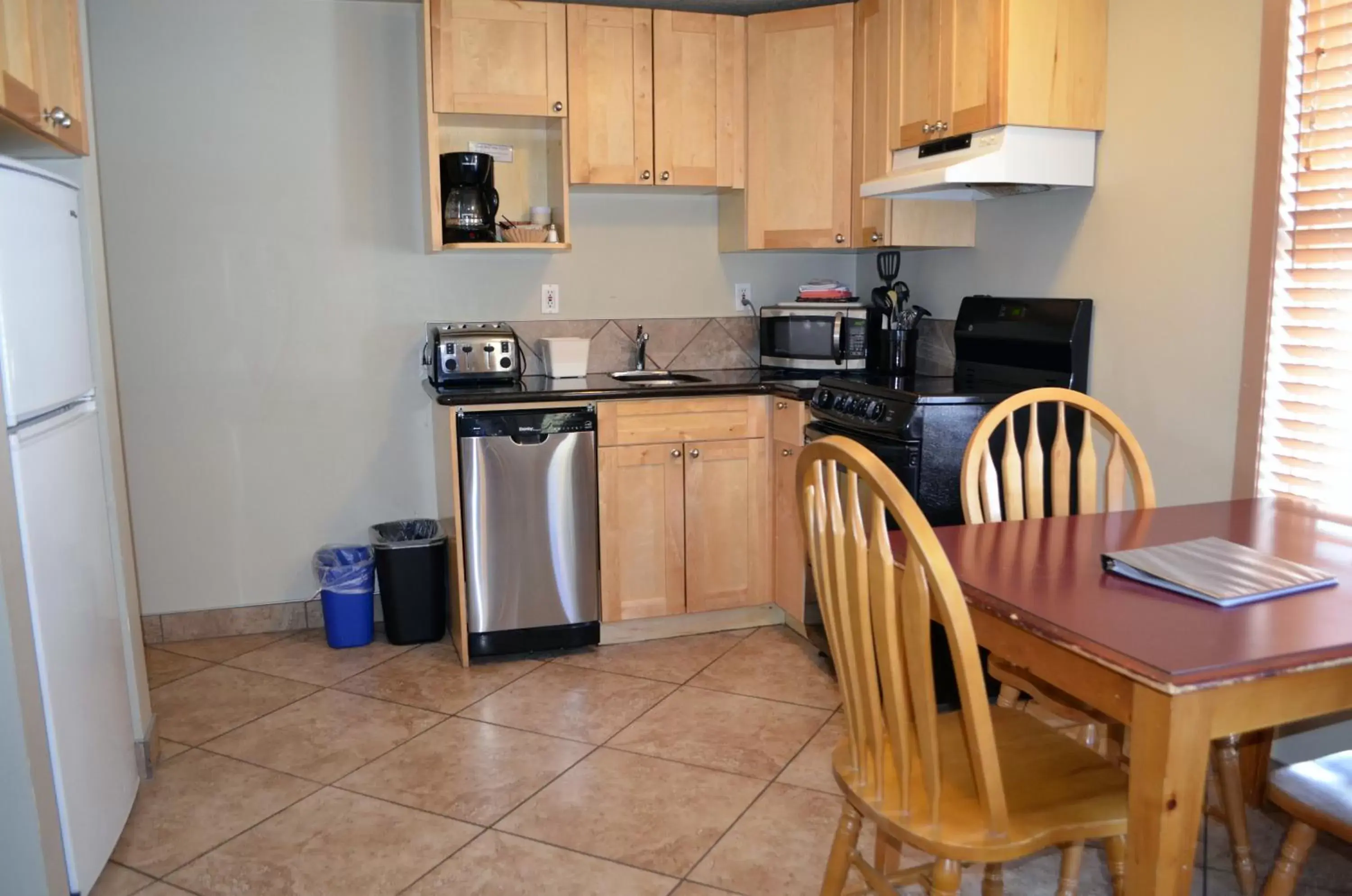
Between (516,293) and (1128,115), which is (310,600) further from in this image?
(1128,115)

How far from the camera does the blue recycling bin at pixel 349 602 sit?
3523 mm

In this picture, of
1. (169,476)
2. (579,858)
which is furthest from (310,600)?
(579,858)

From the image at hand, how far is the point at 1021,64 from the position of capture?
2.69 m

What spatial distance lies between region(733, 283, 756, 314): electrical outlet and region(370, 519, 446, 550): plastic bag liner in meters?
1.48

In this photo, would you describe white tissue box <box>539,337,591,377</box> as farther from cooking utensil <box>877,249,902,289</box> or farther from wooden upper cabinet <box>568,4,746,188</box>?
cooking utensil <box>877,249,902,289</box>

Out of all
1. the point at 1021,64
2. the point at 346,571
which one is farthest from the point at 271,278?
the point at 1021,64

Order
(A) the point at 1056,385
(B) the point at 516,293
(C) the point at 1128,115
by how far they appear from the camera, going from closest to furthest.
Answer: (C) the point at 1128,115, (A) the point at 1056,385, (B) the point at 516,293

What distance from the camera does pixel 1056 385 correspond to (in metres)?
2.97

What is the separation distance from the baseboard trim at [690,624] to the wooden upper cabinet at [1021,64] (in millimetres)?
1766

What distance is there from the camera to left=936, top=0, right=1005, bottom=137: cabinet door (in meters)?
2.71

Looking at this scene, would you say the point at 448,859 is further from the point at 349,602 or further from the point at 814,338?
the point at 814,338

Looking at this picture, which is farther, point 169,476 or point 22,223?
point 169,476

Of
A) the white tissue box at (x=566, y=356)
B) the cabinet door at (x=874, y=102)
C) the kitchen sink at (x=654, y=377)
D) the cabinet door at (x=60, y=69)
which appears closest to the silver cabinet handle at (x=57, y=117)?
the cabinet door at (x=60, y=69)

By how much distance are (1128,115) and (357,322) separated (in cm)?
265
